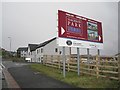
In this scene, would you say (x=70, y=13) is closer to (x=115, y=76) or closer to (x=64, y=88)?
(x=115, y=76)

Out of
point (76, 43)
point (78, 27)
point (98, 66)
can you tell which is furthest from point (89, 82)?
point (78, 27)

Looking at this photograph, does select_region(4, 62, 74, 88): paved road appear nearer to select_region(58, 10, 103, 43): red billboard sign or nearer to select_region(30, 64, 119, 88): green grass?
Result: select_region(30, 64, 119, 88): green grass

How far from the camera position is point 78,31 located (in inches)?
685

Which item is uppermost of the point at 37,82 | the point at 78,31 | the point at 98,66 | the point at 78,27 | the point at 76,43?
the point at 78,27

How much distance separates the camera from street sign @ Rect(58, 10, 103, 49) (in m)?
16.5

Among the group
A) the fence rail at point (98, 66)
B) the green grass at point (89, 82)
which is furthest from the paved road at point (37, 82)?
the fence rail at point (98, 66)

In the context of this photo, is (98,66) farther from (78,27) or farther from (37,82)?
(37,82)

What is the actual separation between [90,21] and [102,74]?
465 centimetres

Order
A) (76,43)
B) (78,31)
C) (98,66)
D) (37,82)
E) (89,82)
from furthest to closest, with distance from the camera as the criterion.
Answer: (78,31) → (76,43) → (98,66) → (37,82) → (89,82)

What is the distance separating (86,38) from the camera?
58.7 feet

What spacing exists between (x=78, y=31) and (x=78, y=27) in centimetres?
28

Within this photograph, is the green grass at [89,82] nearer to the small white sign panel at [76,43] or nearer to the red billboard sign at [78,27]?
the small white sign panel at [76,43]

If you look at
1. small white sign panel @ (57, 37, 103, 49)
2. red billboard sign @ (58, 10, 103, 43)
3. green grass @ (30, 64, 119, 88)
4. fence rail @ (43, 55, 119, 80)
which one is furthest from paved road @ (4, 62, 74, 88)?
red billboard sign @ (58, 10, 103, 43)

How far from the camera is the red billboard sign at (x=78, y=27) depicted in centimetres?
→ 1656
